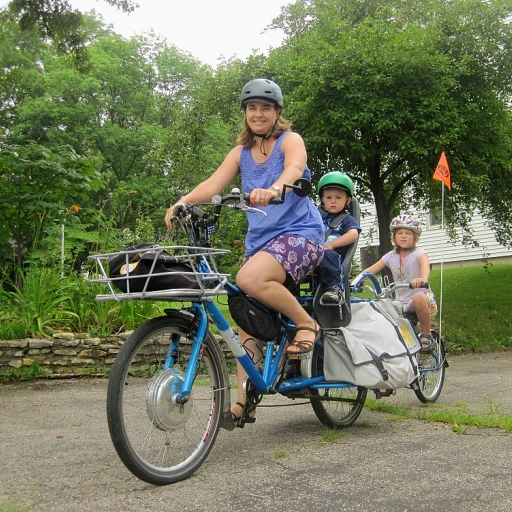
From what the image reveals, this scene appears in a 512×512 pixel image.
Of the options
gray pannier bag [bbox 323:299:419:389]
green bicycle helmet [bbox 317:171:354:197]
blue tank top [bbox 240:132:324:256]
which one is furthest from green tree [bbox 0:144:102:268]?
gray pannier bag [bbox 323:299:419:389]

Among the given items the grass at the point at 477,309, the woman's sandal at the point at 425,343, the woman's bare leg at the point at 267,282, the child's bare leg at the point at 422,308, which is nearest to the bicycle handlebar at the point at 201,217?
the woman's bare leg at the point at 267,282

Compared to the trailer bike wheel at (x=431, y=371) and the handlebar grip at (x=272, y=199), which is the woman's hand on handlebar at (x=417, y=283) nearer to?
the trailer bike wheel at (x=431, y=371)

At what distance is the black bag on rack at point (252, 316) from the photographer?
3.92 meters

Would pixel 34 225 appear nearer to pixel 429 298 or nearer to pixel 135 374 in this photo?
pixel 429 298

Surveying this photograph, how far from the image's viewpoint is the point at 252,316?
3.95 metres

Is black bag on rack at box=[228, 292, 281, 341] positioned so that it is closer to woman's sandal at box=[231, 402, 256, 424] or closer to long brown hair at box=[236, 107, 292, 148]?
woman's sandal at box=[231, 402, 256, 424]

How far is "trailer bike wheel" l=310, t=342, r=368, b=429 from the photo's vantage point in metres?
4.48

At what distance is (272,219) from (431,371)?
2.91 meters

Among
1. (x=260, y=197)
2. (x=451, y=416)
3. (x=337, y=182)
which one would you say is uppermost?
(x=337, y=182)

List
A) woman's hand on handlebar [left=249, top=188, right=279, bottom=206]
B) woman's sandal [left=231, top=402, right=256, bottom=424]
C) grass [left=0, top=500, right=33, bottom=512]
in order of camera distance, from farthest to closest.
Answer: woman's sandal [left=231, top=402, right=256, bottom=424]
woman's hand on handlebar [left=249, top=188, right=279, bottom=206]
grass [left=0, top=500, right=33, bottom=512]

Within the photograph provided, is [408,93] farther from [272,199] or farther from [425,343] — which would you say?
[272,199]

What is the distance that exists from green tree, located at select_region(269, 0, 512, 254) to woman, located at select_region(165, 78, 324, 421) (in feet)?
23.4

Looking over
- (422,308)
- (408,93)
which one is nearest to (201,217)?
(422,308)

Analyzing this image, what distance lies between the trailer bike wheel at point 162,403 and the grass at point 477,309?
863 centimetres
